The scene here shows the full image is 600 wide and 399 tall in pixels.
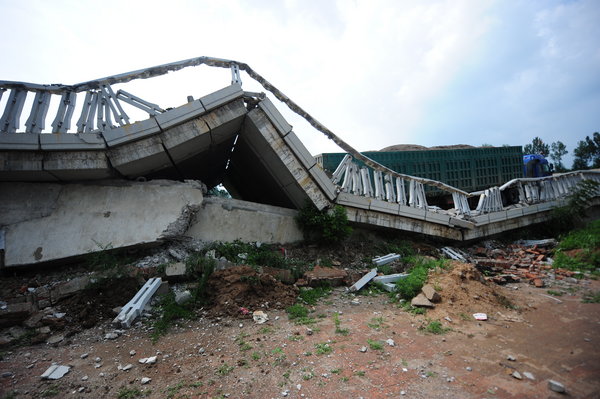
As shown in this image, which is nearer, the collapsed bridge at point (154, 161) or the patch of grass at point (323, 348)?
the patch of grass at point (323, 348)

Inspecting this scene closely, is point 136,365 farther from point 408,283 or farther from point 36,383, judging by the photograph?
point 408,283

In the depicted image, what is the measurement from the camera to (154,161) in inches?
244

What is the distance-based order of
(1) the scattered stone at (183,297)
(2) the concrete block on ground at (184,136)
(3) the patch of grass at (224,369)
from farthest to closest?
1. (2) the concrete block on ground at (184,136)
2. (1) the scattered stone at (183,297)
3. (3) the patch of grass at (224,369)

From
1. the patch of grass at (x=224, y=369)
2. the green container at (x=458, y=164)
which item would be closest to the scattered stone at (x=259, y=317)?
the patch of grass at (x=224, y=369)

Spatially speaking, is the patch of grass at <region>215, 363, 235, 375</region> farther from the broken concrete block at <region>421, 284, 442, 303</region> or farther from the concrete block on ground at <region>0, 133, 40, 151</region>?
the concrete block on ground at <region>0, 133, 40, 151</region>

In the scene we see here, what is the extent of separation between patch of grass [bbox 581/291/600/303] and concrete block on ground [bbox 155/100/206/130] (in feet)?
24.9

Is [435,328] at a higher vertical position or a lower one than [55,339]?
lower

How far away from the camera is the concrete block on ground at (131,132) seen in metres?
5.46

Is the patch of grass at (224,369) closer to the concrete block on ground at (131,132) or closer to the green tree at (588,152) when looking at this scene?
the concrete block on ground at (131,132)

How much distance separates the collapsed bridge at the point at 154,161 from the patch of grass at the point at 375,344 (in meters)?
3.85

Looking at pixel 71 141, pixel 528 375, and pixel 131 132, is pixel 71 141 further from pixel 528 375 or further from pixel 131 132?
pixel 528 375

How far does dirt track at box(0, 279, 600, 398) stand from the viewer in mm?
2666

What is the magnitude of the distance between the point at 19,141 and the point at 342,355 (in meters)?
6.07

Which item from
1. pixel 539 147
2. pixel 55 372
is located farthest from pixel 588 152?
pixel 55 372
